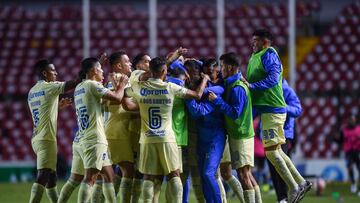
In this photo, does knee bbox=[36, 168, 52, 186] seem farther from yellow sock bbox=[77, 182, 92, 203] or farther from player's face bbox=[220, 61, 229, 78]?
player's face bbox=[220, 61, 229, 78]

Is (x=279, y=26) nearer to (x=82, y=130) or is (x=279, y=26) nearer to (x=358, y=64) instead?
(x=358, y=64)

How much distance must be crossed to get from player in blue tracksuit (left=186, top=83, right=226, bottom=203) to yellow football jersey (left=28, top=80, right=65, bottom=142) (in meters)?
2.11

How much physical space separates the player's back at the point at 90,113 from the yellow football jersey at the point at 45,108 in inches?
37.9

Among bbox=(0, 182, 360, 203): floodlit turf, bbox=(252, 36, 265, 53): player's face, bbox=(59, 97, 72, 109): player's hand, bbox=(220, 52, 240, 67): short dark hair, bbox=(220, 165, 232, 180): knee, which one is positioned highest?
bbox=(252, 36, 265, 53): player's face

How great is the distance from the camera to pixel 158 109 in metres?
13.9

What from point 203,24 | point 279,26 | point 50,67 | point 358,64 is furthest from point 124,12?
point 50,67

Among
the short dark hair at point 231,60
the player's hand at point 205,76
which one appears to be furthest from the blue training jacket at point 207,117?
the short dark hair at point 231,60

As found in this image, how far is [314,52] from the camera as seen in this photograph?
113 ft

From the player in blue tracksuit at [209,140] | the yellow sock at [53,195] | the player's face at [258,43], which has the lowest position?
the yellow sock at [53,195]

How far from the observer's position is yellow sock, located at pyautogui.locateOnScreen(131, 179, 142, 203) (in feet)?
48.9

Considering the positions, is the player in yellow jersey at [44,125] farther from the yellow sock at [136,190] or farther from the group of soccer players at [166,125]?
the yellow sock at [136,190]

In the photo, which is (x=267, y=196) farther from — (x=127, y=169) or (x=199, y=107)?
(x=199, y=107)

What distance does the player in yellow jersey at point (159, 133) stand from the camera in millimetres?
13844

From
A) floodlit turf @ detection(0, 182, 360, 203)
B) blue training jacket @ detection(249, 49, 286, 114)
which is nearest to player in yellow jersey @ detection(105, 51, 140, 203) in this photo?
blue training jacket @ detection(249, 49, 286, 114)
